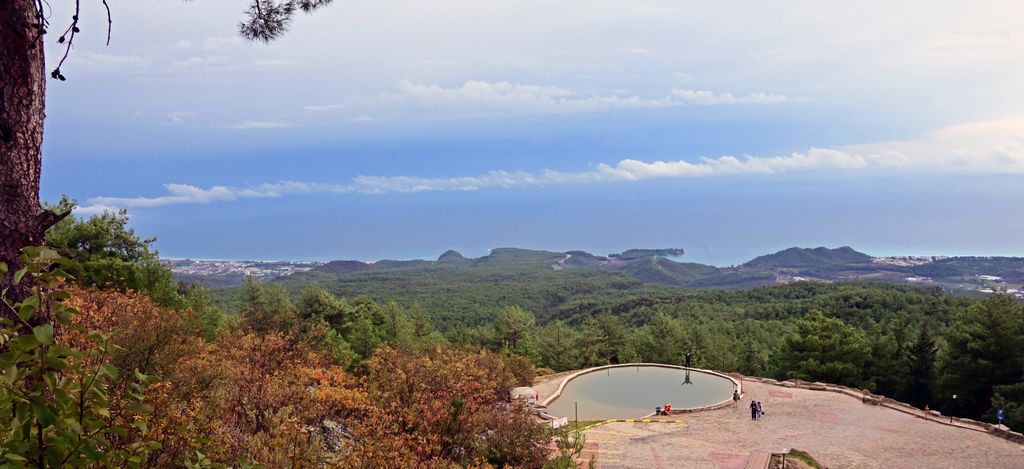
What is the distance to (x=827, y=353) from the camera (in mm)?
31750

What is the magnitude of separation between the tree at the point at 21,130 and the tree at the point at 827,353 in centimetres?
3470

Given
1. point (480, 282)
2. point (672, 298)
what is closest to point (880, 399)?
point (672, 298)

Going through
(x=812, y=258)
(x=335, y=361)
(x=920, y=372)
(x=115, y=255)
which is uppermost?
(x=115, y=255)

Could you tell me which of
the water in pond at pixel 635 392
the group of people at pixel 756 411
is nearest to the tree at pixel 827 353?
the water in pond at pixel 635 392

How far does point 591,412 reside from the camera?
2284cm

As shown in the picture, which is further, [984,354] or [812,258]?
[812,258]

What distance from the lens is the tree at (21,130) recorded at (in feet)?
11.0

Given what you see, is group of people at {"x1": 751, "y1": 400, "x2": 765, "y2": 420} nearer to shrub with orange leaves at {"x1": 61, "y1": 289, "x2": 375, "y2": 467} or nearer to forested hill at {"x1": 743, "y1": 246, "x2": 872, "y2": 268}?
shrub with orange leaves at {"x1": 61, "y1": 289, "x2": 375, "y2": 467}

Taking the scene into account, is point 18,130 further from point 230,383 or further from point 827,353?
point 827,353

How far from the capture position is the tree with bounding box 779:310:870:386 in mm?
30953

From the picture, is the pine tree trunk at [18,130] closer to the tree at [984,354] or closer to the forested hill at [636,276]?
the tree at [984,354]

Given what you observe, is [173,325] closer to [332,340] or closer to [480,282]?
[332,340]

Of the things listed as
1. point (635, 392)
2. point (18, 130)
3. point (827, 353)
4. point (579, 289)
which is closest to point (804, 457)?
point (635, 392)

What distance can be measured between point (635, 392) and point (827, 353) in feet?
46.2
